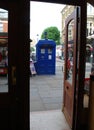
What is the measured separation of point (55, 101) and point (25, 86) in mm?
3105

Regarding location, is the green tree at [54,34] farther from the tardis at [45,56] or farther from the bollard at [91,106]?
the bollard at [91,106]

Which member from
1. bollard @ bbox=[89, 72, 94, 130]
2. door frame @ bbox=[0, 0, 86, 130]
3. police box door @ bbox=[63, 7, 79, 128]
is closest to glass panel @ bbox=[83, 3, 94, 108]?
police box door @ bbox=[63, 7, 79, 128]

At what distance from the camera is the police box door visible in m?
4.09

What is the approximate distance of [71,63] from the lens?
4.60 metres

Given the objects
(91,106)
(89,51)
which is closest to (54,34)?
(89,51)

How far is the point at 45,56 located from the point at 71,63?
8.11 m

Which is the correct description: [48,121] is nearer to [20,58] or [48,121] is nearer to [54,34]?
[20,58]

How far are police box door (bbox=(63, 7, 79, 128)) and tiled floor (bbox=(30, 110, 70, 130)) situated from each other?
170mm

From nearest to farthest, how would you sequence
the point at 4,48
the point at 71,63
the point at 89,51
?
the point at 4,48 → the point at 71,63 → the point at 89,51

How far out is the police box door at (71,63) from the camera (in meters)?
4.09

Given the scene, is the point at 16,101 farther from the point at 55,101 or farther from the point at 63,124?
the point at 55,101

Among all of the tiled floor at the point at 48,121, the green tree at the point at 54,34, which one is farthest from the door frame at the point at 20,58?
the green tree at the point at 54,34

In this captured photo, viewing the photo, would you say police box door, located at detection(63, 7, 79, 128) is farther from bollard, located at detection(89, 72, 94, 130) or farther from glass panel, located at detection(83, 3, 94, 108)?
bollard, located at detection(89, 72, 94, 130)

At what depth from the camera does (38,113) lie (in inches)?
209
